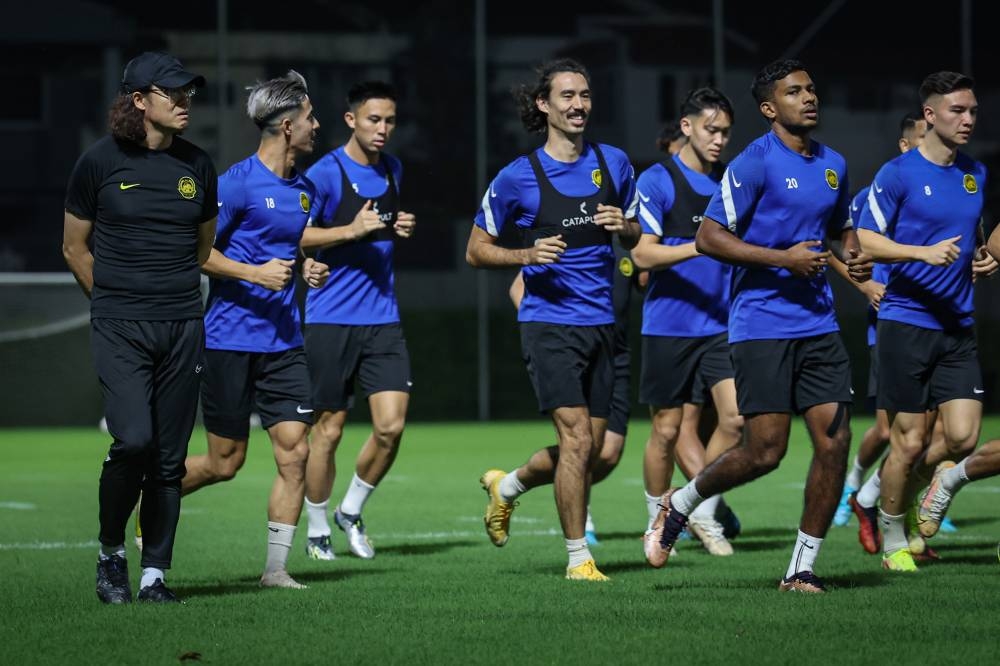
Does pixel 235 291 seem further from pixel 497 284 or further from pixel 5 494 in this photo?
pixel 497 284

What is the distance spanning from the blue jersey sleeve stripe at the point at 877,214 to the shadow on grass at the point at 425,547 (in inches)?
119

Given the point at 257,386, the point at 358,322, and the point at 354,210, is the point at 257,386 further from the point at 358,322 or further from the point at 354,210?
the point at 354,210

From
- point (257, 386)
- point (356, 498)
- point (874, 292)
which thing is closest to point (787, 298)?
point (874, 292)

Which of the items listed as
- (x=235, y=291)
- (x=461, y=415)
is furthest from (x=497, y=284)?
(x=235, y=291)

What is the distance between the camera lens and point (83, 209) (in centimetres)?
780

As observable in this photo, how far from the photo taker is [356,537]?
33.5 ft

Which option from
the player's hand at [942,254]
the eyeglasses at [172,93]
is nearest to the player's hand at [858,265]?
the player's hand at [942,254]

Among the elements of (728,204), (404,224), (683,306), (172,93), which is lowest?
(683,306)

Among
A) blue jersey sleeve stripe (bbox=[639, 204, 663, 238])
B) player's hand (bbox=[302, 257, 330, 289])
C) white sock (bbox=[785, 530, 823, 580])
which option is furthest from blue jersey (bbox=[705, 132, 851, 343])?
blue jersey sleeve stripe (bbox=[639, 204, 663, 238])

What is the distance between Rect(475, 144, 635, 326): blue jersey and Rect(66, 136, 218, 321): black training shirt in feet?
5.50

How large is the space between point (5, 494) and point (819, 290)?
794 cm

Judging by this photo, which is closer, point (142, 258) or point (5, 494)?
point (142, 258)

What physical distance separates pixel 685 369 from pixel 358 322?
6.38 feet

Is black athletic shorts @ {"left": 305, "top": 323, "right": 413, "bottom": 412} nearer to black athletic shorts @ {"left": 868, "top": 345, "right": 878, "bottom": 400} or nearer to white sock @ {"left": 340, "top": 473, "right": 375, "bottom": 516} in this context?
white sock @ {"left": 340, "top": 473, "right": 375, "bottom": 516}
